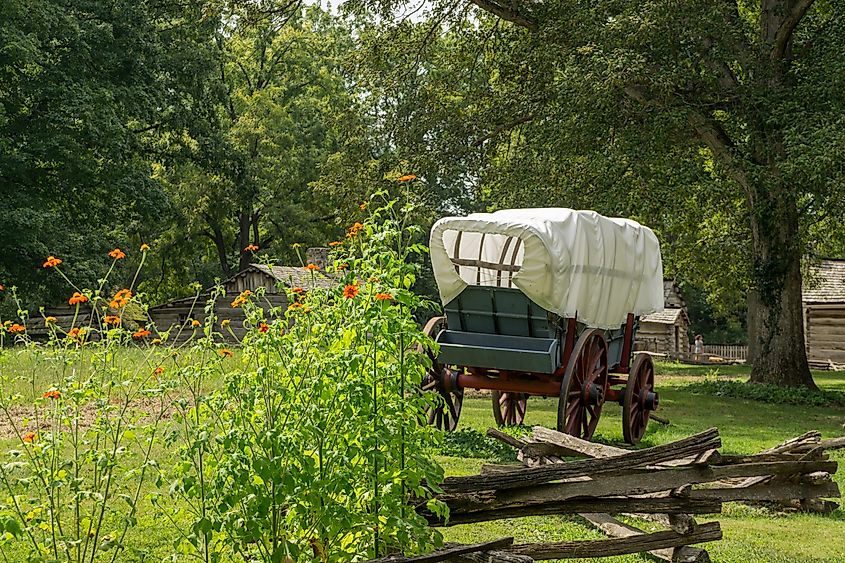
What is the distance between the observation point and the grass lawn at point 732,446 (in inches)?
277

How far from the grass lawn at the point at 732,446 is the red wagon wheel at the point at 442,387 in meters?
0.77

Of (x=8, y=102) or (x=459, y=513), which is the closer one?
(x=459, y=513)

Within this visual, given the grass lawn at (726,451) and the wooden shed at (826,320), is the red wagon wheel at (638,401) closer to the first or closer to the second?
the grass lawn at (726,451)

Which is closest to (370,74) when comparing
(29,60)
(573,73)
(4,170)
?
(573,73)

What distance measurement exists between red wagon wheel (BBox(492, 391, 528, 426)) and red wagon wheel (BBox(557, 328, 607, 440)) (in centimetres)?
181

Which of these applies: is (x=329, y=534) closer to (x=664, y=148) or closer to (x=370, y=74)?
(x=664, y=148)

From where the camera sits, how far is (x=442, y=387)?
479 inches

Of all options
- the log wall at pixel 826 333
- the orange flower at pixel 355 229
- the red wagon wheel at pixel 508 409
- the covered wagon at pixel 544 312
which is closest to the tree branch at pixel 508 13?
the covered wagon at pixel 544 312

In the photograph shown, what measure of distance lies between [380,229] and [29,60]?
2519 centimetres

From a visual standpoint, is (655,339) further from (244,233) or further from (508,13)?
(508,13)

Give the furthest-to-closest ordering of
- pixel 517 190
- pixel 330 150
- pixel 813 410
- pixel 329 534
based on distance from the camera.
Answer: pixel 330 150, pixel 517 190, pixel 813 410, pixel 329 534

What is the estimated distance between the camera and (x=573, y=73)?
1880cm

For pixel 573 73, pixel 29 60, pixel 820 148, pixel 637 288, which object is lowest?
pixel 637 288

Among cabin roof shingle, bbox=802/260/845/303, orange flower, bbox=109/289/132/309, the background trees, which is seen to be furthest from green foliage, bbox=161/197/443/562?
cabin roof shingle, bbox=802/260/845/303
